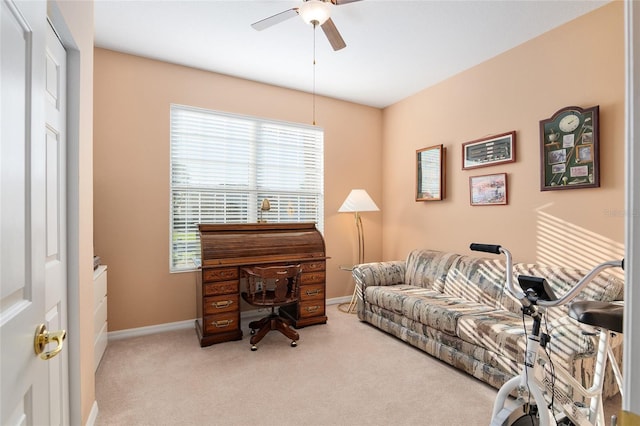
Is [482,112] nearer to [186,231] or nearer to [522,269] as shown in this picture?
[522,269]

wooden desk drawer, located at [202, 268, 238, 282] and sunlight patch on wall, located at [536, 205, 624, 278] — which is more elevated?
sunlight patch on wall, located at [536, 205, 624, 278]

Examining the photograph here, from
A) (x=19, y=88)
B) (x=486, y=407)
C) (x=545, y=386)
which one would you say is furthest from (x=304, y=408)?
(x=19, y=88)

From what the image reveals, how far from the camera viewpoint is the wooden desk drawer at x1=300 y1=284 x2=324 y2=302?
352 centimetres

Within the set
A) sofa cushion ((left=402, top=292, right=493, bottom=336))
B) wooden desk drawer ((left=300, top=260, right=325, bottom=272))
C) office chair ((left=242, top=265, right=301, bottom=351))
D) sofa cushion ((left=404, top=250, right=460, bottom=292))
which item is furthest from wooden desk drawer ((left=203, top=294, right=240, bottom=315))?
sofa cushion ((left=404, top=250, right=460, bottom=292))

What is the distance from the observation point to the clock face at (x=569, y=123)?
2.59 metres

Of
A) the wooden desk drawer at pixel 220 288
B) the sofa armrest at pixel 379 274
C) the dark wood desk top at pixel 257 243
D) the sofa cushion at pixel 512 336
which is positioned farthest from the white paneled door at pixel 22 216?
the sofa armrest at pixel 379 274

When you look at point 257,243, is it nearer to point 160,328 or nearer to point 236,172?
point 236,172

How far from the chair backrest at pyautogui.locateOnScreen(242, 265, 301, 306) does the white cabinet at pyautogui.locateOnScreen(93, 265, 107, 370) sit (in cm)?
117

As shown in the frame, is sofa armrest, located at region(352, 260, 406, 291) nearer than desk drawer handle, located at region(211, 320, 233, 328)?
No

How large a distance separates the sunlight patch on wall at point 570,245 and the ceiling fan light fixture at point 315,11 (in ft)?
8.03

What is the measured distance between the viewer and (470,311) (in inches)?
105

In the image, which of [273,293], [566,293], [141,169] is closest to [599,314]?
[566,293]

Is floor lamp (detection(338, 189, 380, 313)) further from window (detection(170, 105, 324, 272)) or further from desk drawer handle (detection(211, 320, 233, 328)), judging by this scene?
desk drawer handle (detection(211, 320, 233, 328))

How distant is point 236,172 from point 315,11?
83.3 inches
